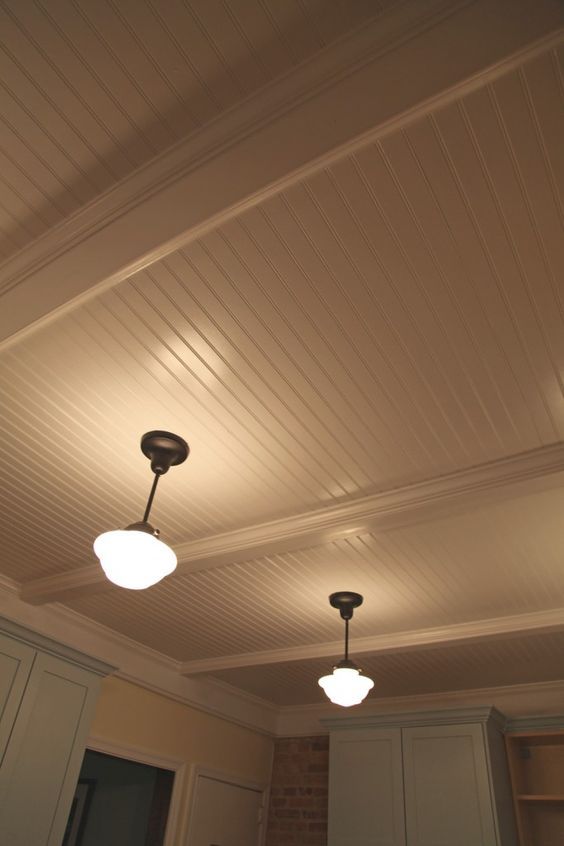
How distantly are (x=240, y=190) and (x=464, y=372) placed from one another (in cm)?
95

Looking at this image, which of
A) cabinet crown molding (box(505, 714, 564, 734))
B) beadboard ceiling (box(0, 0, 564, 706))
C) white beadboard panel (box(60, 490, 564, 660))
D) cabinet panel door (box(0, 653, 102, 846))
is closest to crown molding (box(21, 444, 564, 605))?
beadboard ceiling (box(0, 0, 564, 706))

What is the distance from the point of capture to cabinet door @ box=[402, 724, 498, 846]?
3.91 m

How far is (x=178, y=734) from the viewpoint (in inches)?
180

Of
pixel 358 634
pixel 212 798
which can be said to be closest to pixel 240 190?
pixel 358 634

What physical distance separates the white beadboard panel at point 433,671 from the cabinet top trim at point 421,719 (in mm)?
260

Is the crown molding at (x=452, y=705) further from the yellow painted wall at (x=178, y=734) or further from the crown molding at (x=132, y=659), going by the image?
the yellow painted wall at (x=178, y=734)

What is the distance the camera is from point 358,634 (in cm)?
391

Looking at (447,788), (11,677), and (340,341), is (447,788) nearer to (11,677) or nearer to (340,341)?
(11,677)

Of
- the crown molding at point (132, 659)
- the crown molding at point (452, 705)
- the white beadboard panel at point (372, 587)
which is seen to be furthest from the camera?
the crown molding at point (452, 705)

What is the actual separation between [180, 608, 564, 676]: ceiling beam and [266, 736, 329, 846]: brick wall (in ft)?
4.46

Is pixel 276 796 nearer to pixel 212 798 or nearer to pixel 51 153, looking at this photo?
pixel 212 798

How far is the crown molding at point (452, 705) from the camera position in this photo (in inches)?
178

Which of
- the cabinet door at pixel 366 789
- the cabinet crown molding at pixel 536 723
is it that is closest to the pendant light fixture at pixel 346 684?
the cabinet door at pixel 366 789

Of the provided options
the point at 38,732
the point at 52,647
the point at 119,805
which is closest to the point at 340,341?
the point at 52,647
